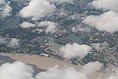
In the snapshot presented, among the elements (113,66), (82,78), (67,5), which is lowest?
(82,78)

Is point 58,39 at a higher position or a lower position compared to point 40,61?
higher

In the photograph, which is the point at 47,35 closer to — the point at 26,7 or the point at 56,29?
the point at 56,29

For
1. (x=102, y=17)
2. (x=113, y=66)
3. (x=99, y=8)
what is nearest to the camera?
(x=113, y=66)

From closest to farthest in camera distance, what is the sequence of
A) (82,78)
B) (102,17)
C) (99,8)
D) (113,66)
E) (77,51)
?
(82,78) < (113,66) < (77,51) < (102,17) < (99,8)

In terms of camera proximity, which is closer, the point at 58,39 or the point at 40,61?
the point at 40,61

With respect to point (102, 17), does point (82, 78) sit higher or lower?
lower

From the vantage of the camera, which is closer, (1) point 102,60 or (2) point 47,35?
(1) point 102,60

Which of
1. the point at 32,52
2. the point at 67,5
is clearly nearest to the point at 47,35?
the point at 32,52

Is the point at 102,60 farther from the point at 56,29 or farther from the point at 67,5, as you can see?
the point at 67,5
